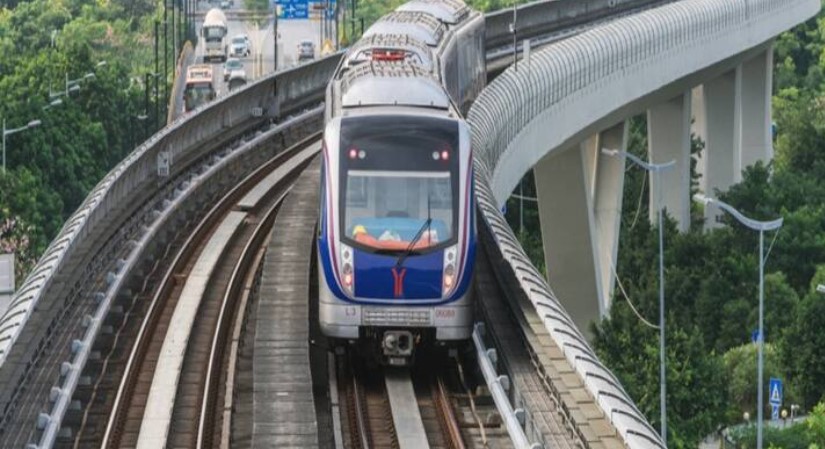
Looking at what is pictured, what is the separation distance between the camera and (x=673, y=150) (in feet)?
255

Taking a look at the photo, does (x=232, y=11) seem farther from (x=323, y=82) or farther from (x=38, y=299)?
(x=38, y=299)

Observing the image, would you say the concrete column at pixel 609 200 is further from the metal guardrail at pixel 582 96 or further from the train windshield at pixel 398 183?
the train windshield at pixel 398 183

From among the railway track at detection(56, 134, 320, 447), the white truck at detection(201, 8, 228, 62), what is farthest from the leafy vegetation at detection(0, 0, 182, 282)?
the railway track at detection(56, 134, 320, 447)

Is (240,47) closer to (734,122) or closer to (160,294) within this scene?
(734,122)

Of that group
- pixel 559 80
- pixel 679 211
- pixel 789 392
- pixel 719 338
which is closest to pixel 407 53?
pixel 559 80

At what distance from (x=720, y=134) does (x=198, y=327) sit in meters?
57.8

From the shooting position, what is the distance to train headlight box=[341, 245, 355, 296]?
2652cm

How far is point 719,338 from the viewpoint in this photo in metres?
68.7

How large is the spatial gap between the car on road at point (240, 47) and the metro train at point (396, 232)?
9439cm

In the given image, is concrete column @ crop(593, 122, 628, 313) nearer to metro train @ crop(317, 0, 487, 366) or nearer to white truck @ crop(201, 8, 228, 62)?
metro train @ crop(317, 0, 487, 366)

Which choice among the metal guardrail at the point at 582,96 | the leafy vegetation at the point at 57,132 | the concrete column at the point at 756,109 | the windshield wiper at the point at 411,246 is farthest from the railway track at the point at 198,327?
the concrete column at the point at 756,109

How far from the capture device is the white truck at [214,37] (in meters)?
121

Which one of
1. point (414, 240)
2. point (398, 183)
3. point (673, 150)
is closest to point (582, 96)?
point (673, 150)

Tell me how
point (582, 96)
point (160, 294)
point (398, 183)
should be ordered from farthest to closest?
point (582, 96) → point (160, 294) → point (398, 183)
